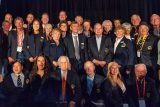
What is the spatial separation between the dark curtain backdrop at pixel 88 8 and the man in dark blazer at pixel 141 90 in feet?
11.8

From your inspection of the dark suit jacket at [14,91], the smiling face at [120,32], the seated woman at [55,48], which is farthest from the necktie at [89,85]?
the smiling face at [120,32]

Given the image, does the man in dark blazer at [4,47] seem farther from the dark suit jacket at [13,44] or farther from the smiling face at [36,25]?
the smiling face at [36,25]

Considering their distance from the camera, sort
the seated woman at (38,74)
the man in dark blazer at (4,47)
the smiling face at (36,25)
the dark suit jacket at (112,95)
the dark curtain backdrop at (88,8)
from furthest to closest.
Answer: the dark curtain backdrop at (88,8), the smiling face at (36,25), the man in dark blazer at (4,47), the seated woman at (38,74), the dark suit jacket at (112,95)

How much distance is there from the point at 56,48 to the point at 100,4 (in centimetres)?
327

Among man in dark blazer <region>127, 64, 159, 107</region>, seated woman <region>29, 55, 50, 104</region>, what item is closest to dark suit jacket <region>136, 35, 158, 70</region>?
man in dark blazer <region>127, 64, 159, 107</region>

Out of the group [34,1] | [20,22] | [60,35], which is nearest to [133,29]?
[60,35]

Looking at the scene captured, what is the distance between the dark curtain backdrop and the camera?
37.3ft

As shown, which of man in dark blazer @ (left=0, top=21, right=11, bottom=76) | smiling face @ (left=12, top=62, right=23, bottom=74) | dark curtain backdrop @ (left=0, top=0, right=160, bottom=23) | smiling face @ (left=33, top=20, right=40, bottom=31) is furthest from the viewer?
dark curtain backdrop @ (left=0, top=0, right=160, bottom=23)

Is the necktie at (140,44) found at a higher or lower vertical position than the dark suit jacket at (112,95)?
higher

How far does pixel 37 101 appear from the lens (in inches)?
310

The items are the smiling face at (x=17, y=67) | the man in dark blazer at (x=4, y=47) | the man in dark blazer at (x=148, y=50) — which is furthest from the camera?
the man in dark blazer at (x=4, y=47)

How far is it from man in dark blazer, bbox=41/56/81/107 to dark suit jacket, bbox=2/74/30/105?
35 cm

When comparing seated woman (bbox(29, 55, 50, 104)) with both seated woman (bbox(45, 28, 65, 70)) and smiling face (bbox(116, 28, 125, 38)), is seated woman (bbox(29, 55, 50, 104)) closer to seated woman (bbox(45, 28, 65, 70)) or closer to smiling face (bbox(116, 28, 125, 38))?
seated woman (bbox(45, 28, 65, 70))

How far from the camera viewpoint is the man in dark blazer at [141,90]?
25.5ft
